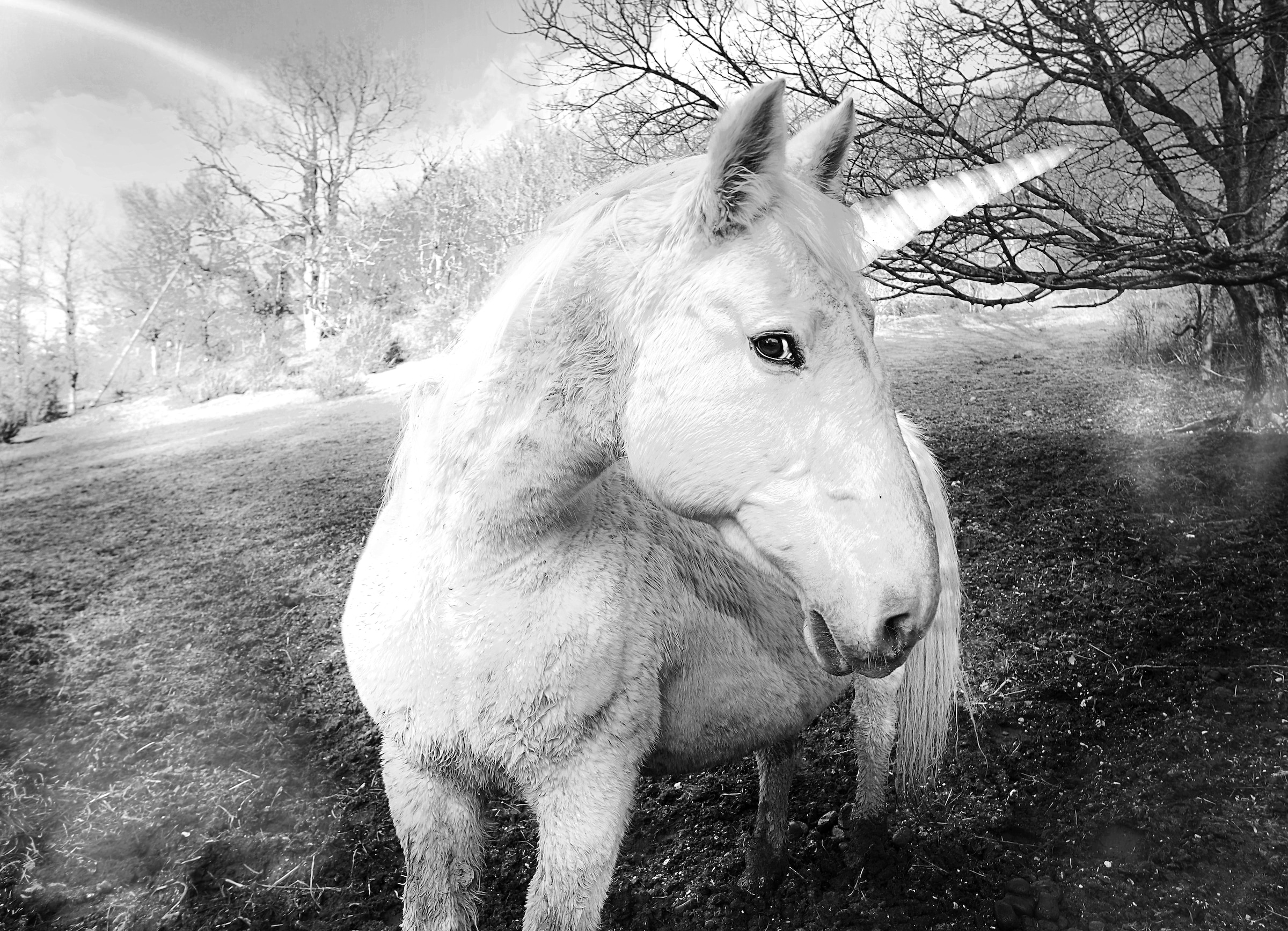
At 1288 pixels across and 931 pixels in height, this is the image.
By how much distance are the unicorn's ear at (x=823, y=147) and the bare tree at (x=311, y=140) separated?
8.55 ft

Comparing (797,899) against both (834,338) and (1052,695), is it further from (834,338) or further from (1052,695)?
(834,338)

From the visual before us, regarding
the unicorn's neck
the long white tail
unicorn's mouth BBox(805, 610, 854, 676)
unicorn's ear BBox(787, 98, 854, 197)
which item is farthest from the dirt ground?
unicorn's ear BBox(787, 98, 854, 197)

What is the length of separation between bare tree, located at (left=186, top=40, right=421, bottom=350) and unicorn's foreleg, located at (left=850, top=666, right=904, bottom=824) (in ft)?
10.2

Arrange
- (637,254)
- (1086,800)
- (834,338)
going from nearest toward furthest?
(834,338)
(637,254)
(1086,800)

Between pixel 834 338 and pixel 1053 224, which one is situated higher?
pixel 1053 224

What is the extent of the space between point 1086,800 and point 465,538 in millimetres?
2316

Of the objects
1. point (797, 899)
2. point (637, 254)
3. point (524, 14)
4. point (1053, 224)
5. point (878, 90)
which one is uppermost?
point (524, 14)

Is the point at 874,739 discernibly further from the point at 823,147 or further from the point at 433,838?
the point at 823,147

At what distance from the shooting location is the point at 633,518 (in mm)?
1469

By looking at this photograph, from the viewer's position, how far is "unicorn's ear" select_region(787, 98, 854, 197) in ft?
3.94

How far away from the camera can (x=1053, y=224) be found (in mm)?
3006

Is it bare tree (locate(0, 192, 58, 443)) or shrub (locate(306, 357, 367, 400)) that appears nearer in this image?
bare tree (locate(0, 192, 58, 443))

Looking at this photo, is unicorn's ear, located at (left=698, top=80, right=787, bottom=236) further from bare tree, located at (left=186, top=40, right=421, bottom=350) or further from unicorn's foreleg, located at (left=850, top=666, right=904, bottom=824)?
bare tree, located at (left=186, top=40, right=421, bottom=350)

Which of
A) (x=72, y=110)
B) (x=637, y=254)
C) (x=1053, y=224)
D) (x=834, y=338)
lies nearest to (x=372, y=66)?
(x=72, y=110)
